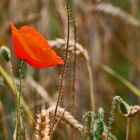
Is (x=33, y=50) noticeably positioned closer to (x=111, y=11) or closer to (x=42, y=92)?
(x=42, y=92)

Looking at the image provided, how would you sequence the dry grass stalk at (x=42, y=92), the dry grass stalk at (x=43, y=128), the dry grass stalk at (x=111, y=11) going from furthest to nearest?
1. the dry grass stalk at (x=111, y=11)
2. the dry grass stalk at (x=42, y=92)
3. the dry grass stalk at (x=43, y=128)

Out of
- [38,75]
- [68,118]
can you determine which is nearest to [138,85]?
[38,75]

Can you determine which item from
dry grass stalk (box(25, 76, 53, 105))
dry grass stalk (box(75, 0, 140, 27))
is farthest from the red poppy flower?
dry grass stalk (box(75, 0, 140, 27))

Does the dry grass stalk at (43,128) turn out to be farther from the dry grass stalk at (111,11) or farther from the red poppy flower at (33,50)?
the dry grass stalk at (111,11)

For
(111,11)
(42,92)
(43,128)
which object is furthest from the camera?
(111,11)

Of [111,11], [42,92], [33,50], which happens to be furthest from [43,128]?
[111,11]

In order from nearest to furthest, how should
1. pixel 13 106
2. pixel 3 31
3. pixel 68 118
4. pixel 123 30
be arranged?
1. pixel 68 118
2. pixel 3 31
3. pixel 13 106
4. pixel 123 30

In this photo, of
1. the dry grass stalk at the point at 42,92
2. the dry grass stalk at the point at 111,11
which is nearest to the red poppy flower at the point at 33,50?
the dry grass stalk at the point at 42,92

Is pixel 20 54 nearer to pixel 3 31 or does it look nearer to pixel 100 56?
pixel 3 31
